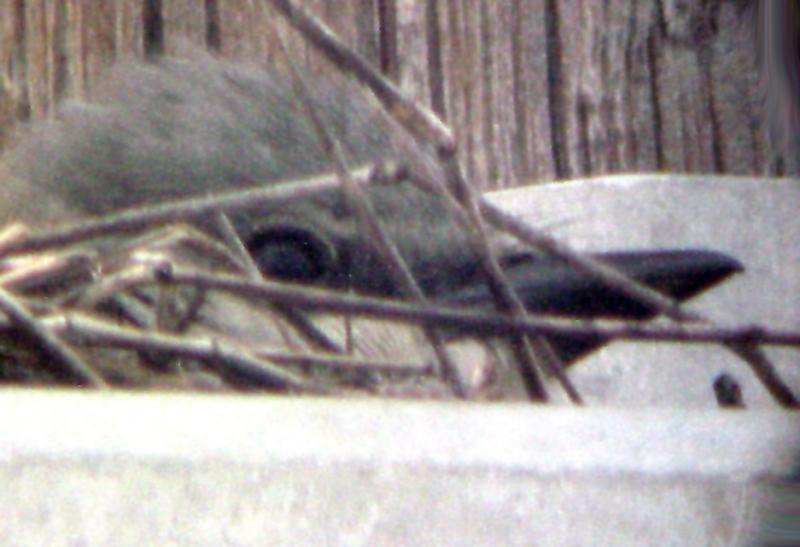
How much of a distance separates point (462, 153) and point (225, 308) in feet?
1.22

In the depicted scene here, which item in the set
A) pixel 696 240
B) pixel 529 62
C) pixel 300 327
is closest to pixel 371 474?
pixel 300 327

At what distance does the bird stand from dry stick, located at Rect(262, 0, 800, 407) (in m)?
0.55

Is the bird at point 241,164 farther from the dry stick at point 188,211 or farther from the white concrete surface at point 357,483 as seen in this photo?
the white concrete surface at point 357,483

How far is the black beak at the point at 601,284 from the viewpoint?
1.03 m

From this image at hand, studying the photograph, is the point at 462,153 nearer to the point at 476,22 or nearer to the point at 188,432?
the point at 476,22

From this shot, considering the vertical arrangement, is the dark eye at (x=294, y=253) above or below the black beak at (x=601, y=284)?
below

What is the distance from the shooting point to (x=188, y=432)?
52 cm

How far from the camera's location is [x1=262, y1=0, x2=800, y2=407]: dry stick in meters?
0.71

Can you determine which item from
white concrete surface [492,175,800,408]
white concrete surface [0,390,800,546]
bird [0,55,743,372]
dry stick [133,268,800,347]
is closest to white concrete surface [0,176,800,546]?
white concrete surface [0,390,800,546]

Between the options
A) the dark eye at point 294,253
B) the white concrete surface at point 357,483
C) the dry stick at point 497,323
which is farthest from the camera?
the dark eye at point 294,253

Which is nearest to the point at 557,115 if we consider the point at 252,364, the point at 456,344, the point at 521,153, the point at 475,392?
the point at 521,153

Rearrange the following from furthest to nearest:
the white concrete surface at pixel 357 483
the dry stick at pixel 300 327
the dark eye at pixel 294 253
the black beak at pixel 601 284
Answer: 1. the dark eye at pixel 294 253
2. the black beak at pixel 601 284
3. the dry stick at pixel 300 327
4. the white concrete surface at pixel 357 483

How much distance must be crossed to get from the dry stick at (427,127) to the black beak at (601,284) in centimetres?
22

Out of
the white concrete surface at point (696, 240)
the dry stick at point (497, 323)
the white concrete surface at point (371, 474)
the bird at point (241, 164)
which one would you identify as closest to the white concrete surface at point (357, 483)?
the white concrete surface at point (371, 474)
